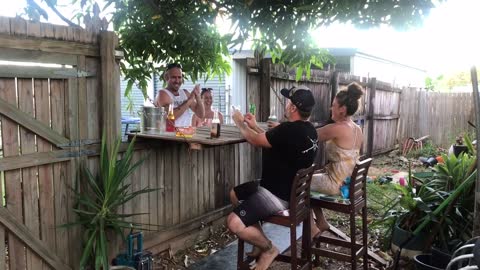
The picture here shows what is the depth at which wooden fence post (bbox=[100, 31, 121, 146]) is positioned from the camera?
3621 mm

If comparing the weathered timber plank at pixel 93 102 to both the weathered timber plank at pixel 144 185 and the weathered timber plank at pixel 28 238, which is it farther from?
the weathered timber plank at pixel 28 238

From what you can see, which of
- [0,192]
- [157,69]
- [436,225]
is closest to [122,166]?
[0,192]

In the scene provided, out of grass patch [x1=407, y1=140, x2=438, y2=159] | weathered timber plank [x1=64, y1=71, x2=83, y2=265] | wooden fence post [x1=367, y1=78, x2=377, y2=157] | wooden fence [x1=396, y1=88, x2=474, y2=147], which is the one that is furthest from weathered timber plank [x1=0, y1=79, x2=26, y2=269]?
wooden fence [x1=396, y1=88, x2=474, y2=147]

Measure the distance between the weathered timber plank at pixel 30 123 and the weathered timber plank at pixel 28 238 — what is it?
0.63 metres

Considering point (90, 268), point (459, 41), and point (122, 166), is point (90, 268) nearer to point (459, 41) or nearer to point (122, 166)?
point (122, 166)

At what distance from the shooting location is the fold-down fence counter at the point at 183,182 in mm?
4203

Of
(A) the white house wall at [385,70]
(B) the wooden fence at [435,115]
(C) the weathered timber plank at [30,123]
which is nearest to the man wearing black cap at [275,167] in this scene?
(C) the weathered timber plank at [30,123]

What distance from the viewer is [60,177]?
3.43 metres

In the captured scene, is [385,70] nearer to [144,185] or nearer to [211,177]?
[211,177]

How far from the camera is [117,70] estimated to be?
377cm

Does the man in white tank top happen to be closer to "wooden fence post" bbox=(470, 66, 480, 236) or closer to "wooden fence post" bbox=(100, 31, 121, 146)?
"wooden fence post" bbox=(100, 31, 121, 146)

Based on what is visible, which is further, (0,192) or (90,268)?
(90,268)

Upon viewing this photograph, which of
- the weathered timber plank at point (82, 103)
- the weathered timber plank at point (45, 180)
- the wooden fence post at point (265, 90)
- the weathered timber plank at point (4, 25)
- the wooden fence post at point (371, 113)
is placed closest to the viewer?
the weathered timber plank at point (4, 25)

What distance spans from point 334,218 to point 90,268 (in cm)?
380
